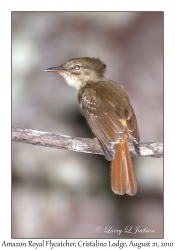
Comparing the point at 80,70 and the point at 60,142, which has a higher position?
the point at 80,70

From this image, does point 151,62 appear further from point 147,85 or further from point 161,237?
point 161,237

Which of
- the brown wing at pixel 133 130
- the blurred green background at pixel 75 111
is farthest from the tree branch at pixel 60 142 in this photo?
the blurred green background at pixel 75 111

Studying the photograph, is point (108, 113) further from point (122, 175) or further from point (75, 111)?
point (75, 111)

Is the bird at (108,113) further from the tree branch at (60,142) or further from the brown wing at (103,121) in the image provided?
the tree branch at (60,142)

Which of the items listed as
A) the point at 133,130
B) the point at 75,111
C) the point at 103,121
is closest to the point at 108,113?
the point at 103,121
